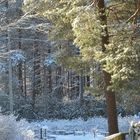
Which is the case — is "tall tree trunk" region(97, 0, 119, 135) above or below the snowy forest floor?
above

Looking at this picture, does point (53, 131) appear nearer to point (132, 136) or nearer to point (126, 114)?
point (126, 114)

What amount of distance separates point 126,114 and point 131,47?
2396cm

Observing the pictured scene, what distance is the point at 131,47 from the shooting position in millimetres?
14180

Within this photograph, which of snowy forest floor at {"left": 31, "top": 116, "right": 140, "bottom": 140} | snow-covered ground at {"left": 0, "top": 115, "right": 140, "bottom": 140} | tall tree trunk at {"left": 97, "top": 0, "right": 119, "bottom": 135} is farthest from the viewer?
snowy forest floor at {"left": 31, "top": 116, "right": 140, "bottom": 140}

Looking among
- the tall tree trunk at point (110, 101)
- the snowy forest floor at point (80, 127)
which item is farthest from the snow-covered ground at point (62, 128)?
the tall tree trunk at point (110, 101)

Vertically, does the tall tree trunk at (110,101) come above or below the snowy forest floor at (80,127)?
above

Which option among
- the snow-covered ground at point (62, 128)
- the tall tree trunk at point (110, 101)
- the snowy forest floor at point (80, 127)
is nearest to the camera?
the snow-covered ground at point (62, 128)

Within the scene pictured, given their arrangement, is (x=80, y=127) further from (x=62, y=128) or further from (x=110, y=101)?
(x=110, y=101)

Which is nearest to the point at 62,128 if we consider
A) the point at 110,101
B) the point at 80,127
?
the point at 80,127

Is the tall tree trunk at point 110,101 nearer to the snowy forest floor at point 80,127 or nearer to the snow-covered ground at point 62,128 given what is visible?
the snow-covered ground at point 62,128

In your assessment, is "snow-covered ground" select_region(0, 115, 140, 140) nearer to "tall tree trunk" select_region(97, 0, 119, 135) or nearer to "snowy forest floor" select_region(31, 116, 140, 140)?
"snowy forest floor" select_region(31, 116, 140, 140)

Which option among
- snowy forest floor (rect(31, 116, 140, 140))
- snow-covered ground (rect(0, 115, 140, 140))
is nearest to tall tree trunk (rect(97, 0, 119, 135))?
snow-covered ground (rect(0, 115, 140, 140))

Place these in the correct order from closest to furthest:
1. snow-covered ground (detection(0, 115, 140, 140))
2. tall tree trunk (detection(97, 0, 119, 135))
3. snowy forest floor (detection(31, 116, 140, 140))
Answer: snow-covered ground (detection(0, 115, 140, 140)) < tall tree trunk (detection(97, 0, 119, 135)) < snowy forest floor (detection(31, 116, 140, 140))

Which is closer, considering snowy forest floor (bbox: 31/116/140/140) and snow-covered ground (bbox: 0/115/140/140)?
snow-covered ground (bbox: 0/115/140/140)
